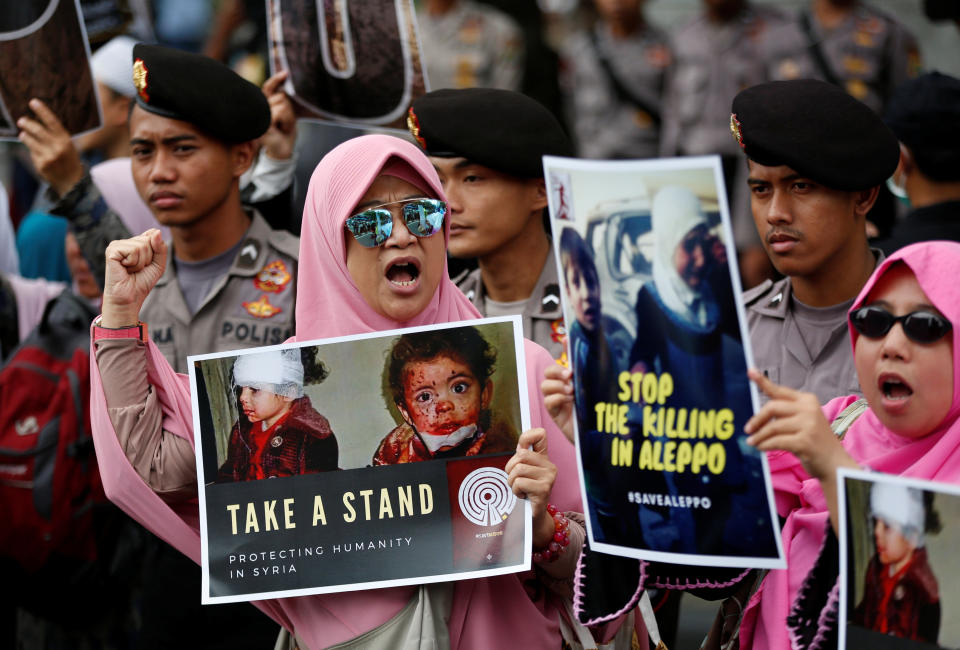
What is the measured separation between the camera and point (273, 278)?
508cm

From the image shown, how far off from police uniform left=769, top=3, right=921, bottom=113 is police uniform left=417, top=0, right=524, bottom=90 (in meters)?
1.88

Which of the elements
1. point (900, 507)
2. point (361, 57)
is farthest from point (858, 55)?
point (900, 507)

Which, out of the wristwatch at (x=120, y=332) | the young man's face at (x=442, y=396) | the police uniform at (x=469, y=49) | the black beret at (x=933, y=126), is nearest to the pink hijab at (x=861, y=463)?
the young man's face at (x=442, y=396)

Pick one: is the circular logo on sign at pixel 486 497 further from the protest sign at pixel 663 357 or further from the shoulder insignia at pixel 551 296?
the shoulder insignia at pixel 551 296

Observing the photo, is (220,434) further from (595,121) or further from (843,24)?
(595,121)

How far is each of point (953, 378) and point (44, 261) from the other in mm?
5433

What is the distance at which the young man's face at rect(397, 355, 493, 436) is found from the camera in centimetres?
316

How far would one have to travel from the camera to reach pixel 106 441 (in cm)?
324

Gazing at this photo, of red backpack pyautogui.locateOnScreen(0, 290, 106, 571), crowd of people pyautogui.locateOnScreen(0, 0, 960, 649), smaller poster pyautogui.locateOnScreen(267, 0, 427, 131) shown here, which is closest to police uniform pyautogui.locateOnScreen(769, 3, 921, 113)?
crowd of people pyautogui.locateOnScreen(0, 0, 960, 649)

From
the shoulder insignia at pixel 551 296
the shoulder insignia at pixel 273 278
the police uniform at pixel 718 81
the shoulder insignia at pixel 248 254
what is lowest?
the shoulder insignia at pixel 551 296

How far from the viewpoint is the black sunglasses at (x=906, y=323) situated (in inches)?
108

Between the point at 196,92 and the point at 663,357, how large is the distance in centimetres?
283

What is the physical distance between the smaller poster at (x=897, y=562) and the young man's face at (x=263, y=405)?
130 centimetres

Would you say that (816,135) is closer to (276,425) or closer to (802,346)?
(802,346)
